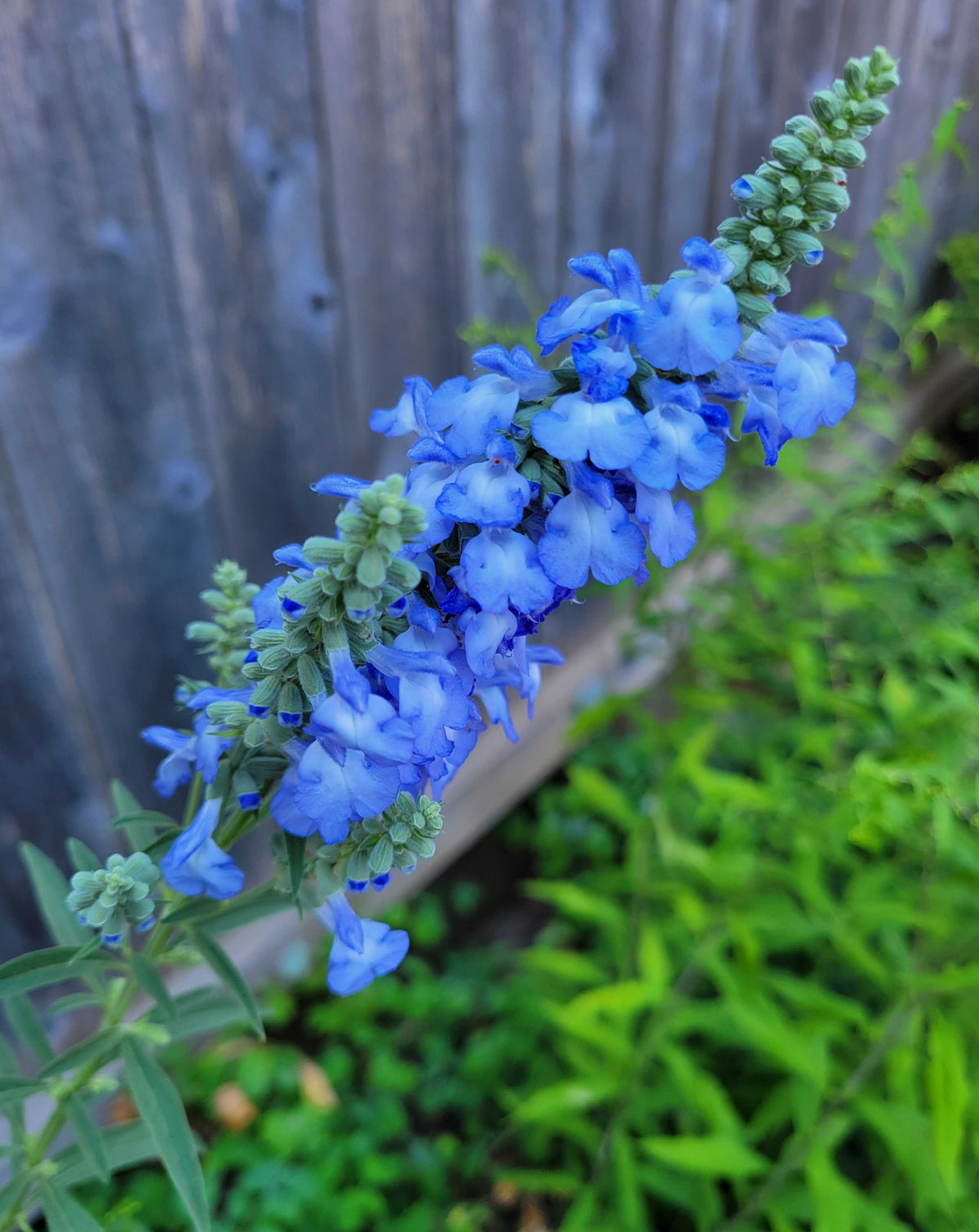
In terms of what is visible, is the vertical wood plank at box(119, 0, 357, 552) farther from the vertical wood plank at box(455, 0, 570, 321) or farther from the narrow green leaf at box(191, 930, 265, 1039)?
the narrow green leaf at box(191, 930, 265, 1039)

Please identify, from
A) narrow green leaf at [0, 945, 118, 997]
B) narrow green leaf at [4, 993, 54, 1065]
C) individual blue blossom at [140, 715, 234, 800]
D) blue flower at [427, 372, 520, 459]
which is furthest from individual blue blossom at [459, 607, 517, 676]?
narrow green leaf at [4, 993, 54, 1065]

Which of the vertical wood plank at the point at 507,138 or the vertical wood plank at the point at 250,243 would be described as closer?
the vertical wood plank at the point at 250,243

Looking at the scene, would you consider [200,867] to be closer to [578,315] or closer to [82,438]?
[578,315]

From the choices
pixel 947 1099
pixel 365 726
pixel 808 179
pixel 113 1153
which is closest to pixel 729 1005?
pixel 947 1099

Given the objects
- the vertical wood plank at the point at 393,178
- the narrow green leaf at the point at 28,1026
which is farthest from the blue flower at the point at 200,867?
the vertical wood plank at the point at 393,178

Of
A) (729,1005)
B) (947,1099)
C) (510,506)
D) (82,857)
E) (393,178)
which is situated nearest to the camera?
(510,506)

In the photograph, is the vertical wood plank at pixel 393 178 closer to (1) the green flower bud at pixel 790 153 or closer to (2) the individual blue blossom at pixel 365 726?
(1) the green flower bud at pixel 790 153

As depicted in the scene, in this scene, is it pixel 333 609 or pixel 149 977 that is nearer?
pixel 333 609

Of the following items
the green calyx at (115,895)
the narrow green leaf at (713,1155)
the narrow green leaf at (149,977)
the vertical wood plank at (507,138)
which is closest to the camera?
the green calyx at (115,895)
